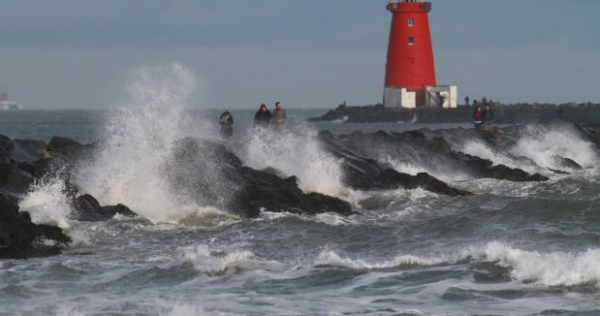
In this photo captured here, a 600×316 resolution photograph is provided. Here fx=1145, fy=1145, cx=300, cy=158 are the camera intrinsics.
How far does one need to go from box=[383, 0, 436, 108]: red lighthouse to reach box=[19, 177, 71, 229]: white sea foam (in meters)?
41.6

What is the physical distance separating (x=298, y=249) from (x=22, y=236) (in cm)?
316

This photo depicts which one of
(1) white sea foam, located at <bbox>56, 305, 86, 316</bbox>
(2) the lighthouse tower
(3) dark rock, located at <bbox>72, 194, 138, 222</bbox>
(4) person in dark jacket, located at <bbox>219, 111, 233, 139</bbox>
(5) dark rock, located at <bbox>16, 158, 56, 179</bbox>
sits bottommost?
(1) white sea foam, located at <bbox>56, 305, 86, 316</bbox>

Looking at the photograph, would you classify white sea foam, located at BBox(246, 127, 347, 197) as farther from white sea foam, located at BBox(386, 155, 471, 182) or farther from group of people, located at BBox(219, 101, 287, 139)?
white sea foam, located at BBox(386, 155, 471, 182)

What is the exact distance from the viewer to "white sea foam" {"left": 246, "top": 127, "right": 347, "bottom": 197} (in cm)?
1998

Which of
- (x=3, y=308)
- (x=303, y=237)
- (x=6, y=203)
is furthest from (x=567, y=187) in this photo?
(x=3, y=308)

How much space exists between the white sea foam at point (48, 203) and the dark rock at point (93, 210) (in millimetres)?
149

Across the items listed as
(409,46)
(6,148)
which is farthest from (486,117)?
(409,46)

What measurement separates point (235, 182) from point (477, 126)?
16.1 meters

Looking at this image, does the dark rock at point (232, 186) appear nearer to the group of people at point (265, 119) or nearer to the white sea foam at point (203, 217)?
the white sea foam at point (203, 217)

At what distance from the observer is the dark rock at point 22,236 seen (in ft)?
41.2

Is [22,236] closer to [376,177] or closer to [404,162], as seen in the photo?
[376,177]

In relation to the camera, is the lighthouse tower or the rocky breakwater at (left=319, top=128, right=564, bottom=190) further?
the lighthouse tower

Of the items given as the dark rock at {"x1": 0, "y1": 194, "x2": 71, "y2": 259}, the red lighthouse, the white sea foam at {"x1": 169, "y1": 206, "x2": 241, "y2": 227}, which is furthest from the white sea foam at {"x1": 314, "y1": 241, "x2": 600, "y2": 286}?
the red lighthouse

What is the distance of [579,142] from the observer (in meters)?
32.8
